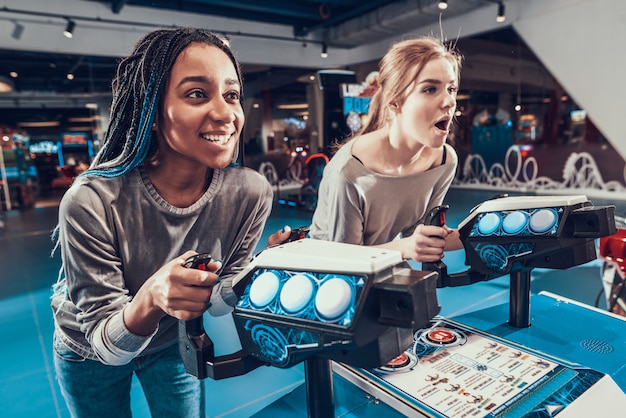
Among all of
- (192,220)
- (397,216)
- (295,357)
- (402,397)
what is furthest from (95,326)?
(397,216)

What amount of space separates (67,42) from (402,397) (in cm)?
683

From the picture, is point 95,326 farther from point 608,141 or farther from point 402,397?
point 608,141

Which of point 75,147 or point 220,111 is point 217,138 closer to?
point 220,111

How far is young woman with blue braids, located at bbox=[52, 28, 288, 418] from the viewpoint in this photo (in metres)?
0.73

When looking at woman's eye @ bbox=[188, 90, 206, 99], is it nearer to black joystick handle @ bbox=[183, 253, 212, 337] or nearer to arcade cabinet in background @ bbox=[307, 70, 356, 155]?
black joystick handle @ bbox=[183, 253, 212, 337]

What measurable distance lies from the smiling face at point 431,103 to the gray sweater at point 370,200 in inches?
6.2

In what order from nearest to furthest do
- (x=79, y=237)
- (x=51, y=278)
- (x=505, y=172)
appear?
(x=79, y=237) → (x=51, y=278) → (x=505, y=172)

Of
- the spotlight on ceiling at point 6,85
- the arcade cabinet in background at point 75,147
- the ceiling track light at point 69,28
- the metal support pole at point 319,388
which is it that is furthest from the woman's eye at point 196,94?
the spotlight on ceiling at point 6,85

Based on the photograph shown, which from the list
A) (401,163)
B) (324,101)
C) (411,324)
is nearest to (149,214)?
(411,324)

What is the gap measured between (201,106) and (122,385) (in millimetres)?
647

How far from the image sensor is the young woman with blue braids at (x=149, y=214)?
729 mm

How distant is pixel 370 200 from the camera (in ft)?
3.85

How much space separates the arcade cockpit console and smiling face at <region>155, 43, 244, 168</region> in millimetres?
303

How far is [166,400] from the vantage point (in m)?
0.96
